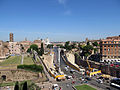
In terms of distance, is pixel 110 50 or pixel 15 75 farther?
pixel 110 50

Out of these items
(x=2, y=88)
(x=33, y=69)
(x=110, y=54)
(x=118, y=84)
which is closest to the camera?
(x=2, y=88)

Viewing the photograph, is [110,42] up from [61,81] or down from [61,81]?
up

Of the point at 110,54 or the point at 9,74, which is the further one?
the point at 110,54

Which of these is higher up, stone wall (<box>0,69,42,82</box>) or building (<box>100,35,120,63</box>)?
building (<box>100,35,120,63</box>)

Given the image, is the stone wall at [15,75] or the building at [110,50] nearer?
the stone wall at [15,75]

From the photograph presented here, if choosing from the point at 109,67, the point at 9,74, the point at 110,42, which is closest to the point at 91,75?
the point at 109,67

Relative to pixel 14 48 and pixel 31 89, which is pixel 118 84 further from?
pixel 14 48

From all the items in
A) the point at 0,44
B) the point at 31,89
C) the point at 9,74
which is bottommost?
the point at 9,74

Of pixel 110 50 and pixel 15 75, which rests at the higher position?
pixel 110 50

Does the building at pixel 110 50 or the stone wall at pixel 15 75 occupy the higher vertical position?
the building at pixel 110 50

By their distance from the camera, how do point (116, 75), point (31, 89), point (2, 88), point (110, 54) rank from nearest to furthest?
Answer: 1. point (31, 89)
2. point (2, 88)
3. point (116, 75)
4. point (110, 54)

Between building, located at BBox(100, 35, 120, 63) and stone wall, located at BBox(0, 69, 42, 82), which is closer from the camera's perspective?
stone wall, located at BBox(0, 69, 42, 82)

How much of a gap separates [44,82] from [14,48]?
5554cm

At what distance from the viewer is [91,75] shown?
121 ft
